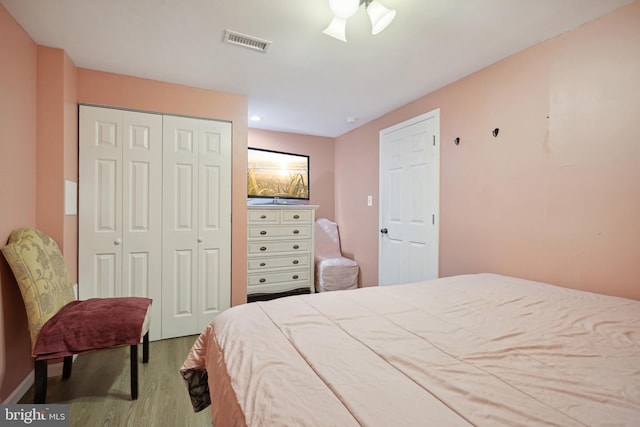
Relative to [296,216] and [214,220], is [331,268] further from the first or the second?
[214,220]

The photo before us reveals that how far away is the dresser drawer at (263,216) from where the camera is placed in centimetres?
330

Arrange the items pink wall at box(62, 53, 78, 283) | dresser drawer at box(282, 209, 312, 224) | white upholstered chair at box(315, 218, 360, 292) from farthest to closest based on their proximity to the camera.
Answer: white upholstered chair at box(315, 218, 360, 292) → dresser drawer at box(282, 209, 312, 224) → pink wall at box(62, 53, 78, 283)

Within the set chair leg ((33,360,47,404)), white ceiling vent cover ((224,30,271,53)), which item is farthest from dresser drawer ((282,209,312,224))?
chair leg ((33,360,47,404))

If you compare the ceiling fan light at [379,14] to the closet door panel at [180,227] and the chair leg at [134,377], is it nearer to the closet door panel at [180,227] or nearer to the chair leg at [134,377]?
the closet door panel at [180,227]

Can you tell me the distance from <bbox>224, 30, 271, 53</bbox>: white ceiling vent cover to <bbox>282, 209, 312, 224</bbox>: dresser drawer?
187 centimetres

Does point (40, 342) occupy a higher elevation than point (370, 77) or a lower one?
lower

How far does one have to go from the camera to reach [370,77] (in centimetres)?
242

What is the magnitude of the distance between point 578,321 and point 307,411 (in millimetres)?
1225

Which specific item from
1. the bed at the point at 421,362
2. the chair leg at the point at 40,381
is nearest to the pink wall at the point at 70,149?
the chair leg at the point at 40,381

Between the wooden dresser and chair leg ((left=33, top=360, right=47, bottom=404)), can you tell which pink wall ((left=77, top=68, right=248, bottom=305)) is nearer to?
the wooden dresser

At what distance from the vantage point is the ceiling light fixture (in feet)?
4.55

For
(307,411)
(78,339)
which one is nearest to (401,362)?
(307,411)

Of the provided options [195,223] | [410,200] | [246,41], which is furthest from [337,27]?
[195,223]

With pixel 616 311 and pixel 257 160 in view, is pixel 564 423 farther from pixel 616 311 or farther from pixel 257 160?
pixel 257 160
